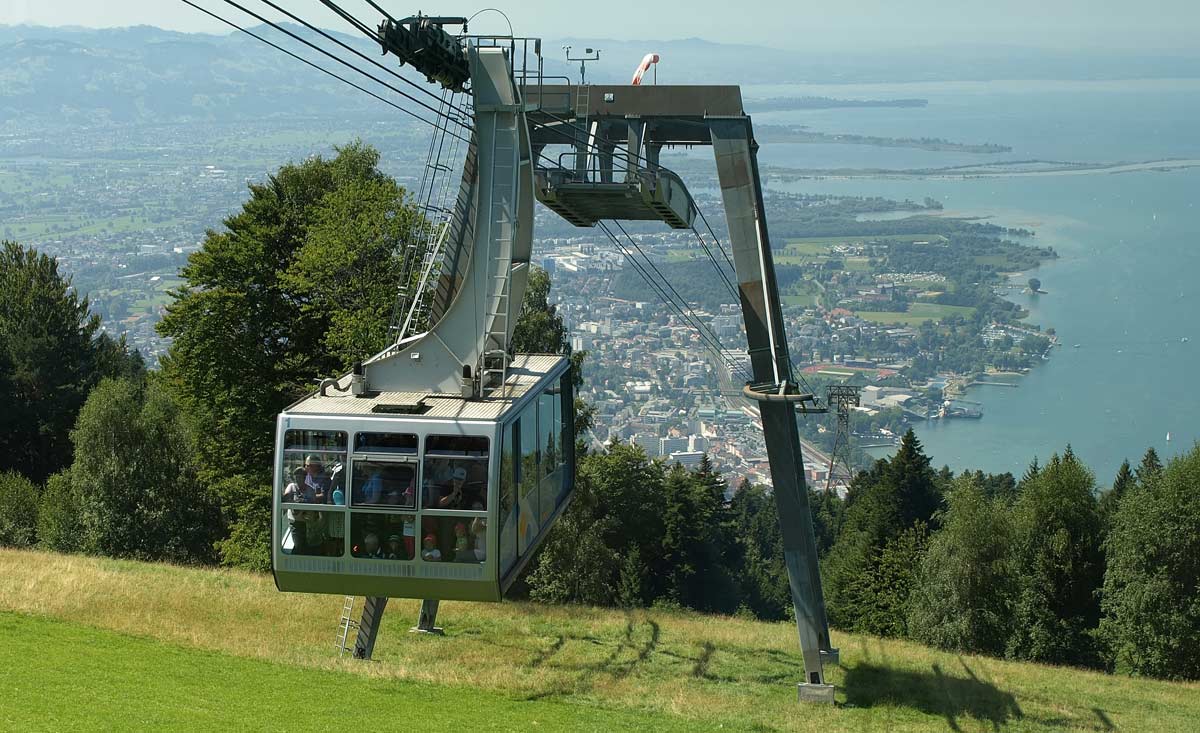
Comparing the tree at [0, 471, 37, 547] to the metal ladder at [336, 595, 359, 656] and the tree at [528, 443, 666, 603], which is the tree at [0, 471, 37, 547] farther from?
the metal ladder at [336, 595, 359, 656]

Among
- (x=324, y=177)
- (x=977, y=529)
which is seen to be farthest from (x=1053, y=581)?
(x=324, y=177)

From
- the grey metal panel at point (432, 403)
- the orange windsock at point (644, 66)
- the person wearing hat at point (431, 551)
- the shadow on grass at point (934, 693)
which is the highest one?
the orange windsock at point (644, 66)

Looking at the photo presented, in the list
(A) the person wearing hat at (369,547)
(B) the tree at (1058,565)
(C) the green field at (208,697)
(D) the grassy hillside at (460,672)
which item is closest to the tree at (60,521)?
(D) the grassy hillside at (460,672)

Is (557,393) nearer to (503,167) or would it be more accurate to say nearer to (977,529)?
(503,167)

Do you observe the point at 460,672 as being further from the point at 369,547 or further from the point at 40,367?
the point at 40,367

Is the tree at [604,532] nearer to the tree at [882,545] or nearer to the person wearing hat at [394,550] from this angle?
the tree at [882,545]

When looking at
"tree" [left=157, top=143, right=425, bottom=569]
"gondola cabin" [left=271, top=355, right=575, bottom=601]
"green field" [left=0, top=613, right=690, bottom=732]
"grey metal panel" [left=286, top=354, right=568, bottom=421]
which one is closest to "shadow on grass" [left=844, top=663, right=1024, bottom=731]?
"green field" [left=0, top=613, right=690, bottom=732]
